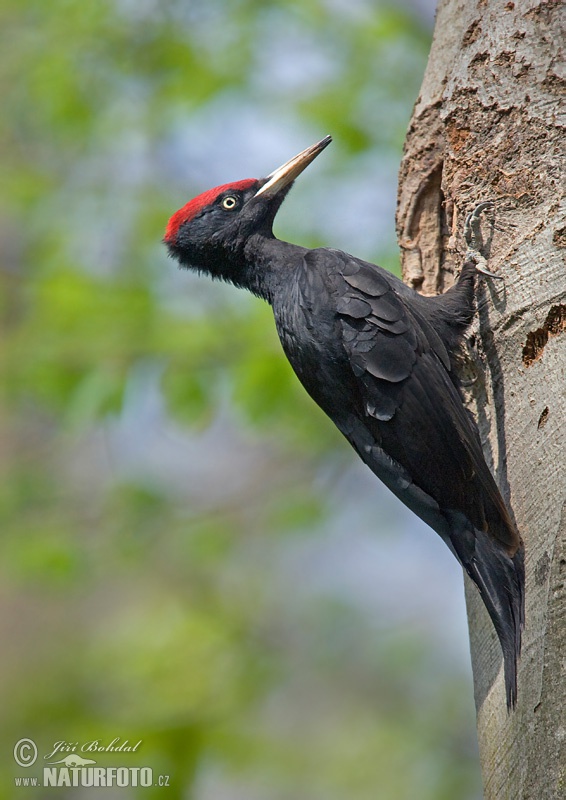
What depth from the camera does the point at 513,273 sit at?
104 inches

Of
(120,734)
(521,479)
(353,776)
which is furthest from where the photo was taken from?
(353,776)

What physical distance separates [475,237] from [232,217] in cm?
127

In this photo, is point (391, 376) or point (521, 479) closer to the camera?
point (521, 479)

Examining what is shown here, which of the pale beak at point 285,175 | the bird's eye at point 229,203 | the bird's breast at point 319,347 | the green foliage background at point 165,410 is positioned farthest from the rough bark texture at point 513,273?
the green foliage background at point 165,410

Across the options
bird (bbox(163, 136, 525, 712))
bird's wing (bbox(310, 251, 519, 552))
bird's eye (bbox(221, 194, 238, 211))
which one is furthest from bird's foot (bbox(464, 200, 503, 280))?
bird's eye (bbox(221, 194, 238, 211))

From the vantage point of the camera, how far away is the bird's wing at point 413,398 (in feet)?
8.63

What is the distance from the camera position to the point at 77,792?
6.21m

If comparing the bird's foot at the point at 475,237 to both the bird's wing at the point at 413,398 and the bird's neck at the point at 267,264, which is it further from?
the bird's neck at the point at 267,264

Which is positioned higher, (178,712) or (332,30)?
(332,30)

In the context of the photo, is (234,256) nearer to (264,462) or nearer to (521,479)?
(521,479)

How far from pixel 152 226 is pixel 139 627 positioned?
9.84 feet

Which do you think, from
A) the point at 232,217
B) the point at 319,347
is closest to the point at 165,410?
the point at 232,217

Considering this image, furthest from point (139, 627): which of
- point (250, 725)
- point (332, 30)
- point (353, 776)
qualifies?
point (332, 30)

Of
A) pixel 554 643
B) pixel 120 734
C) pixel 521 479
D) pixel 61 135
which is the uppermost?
pixel 61 135
